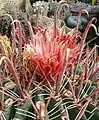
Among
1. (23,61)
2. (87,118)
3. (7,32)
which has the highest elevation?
(23,61)

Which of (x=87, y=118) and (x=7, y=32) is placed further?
(x=7, y=32)

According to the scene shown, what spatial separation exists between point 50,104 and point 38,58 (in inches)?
4.8

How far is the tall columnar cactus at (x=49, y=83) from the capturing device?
0.73m

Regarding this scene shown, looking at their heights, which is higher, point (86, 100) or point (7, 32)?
point (86, 100)

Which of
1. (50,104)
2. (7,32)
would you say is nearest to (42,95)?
(50,104)

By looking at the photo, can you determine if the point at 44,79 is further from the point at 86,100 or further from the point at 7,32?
the point at 7,32

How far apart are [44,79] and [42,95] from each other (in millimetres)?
52

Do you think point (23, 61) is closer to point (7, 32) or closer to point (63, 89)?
point (63, 89)

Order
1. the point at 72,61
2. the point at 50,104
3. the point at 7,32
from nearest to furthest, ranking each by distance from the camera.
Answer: the point at 50,104 → the point at 72,61 → the point at 7,32

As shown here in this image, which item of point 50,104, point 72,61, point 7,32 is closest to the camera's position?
point 50,104

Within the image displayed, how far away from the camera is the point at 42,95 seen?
77 cm

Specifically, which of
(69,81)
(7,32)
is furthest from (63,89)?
(7,32)

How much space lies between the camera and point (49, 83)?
794 millimetres

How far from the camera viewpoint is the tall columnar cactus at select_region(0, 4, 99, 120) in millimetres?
733
